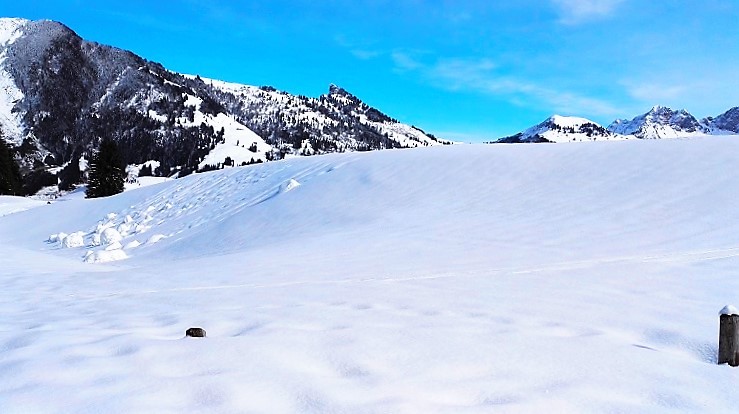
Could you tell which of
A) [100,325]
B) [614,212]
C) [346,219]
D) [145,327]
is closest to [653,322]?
[145,327]

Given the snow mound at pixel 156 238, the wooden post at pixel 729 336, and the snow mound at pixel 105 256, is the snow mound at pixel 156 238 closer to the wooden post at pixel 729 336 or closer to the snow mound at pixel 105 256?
the snow mound at pixel 105 256

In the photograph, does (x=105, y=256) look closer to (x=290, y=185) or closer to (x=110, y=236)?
(x=110, y=236)

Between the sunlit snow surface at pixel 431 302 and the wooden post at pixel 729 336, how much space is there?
0.41 feet

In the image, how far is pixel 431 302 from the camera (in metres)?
6.38

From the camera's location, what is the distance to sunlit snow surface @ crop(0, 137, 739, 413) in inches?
131

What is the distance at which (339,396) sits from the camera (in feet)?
10.5

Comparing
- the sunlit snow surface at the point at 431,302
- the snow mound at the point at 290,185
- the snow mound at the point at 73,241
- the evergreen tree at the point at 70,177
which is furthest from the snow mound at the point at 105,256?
the evergreen tree at the point at 70,177

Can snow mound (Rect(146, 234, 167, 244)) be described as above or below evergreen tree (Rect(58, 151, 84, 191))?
below

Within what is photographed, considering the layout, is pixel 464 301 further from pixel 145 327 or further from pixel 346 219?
pixel 346 219

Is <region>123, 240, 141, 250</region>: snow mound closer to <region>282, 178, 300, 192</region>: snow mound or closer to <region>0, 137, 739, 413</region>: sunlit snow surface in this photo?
<region>0, 137, 739, 413</region>: sunlit snow surface

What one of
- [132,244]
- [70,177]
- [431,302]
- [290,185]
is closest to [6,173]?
[132,244]

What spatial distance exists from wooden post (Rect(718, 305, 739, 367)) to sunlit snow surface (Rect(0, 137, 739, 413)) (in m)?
0.12

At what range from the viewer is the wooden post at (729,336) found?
146 inches

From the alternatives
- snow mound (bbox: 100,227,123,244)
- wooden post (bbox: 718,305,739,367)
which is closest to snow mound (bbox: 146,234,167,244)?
snow mound (bbox: 100,227,123,244)
